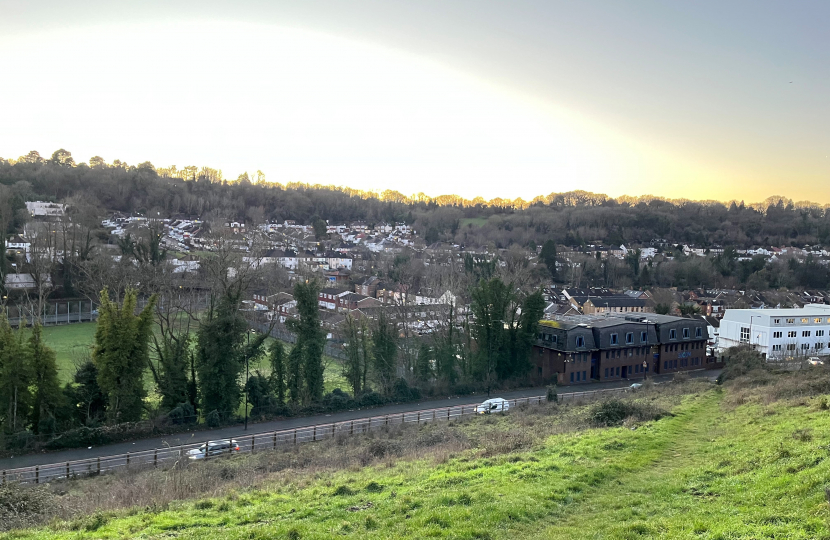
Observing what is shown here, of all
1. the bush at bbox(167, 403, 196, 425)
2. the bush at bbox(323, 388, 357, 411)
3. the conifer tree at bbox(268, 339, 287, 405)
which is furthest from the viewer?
the bush at bbox(323, 388, 357, 411)

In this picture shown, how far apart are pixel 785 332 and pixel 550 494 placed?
153 ft

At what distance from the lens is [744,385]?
26.4 m

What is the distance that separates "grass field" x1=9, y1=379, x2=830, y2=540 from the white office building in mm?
35517

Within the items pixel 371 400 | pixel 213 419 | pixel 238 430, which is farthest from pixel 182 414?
pixel 371 400

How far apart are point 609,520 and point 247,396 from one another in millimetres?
21052

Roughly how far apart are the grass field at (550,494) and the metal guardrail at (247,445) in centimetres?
406

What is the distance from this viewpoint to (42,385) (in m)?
21.7

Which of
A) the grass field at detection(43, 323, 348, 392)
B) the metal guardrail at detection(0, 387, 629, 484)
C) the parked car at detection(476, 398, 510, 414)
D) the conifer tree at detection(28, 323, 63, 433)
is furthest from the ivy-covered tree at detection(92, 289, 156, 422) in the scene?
the parked car at detection(476, 398, 510, 414)

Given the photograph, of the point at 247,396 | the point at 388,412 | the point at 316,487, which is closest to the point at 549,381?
the point at 388,412

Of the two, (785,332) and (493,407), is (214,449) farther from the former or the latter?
(785,332)

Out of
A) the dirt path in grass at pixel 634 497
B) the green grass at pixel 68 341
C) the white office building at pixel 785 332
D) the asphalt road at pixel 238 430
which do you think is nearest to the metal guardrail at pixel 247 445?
the asphalt road at pixel 238 430

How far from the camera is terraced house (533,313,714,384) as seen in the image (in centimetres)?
3647

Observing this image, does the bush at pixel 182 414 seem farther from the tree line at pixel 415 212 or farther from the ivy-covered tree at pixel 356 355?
the tree line at pixel 415 212

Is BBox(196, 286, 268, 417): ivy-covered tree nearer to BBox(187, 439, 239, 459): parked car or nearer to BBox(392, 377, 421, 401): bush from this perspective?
BBox(187, 439, 239, 459): parked car
